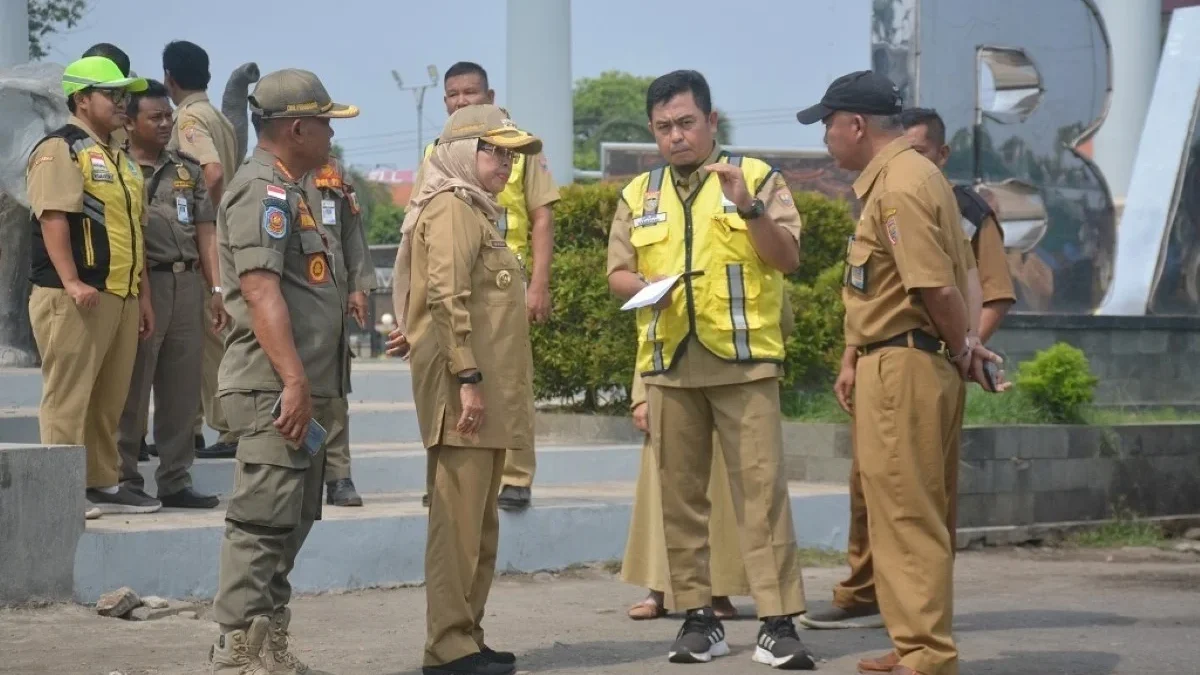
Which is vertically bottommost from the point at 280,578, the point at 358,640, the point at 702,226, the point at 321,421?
the point at 358,640

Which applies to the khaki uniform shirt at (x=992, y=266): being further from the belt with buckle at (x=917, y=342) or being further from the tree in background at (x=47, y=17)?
the tree in background at (x=47, y=17)

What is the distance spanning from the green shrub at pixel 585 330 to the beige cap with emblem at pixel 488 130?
15.0 ft

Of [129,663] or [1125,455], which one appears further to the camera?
[1125,455]

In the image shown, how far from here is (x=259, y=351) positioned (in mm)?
5309

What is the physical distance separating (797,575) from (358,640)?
5.64ft

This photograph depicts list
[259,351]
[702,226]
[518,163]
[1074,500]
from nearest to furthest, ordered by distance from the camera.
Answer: [259,351]
[702,226]
[518,163]
[1074,500]

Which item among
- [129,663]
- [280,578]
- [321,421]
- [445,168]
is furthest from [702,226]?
[129,663]

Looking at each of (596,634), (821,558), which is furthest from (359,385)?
(596,634)

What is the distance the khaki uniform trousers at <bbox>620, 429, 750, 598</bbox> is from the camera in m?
6.77

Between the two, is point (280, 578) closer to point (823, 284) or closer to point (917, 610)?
point (917, 610)

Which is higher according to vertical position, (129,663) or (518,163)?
(518,163)

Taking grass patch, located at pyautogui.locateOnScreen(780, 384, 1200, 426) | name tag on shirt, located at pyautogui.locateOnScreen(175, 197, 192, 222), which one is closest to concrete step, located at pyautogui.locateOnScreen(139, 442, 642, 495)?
grass patch, located at pyautogui.locateOnScreen(780, 384, 1200, 426)

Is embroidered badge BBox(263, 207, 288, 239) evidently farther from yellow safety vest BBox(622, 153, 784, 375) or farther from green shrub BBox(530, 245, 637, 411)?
green shrub BBox(530, 245, 637, 411)

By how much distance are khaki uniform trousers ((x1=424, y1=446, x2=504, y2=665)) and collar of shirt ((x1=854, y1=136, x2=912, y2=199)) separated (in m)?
1.56
